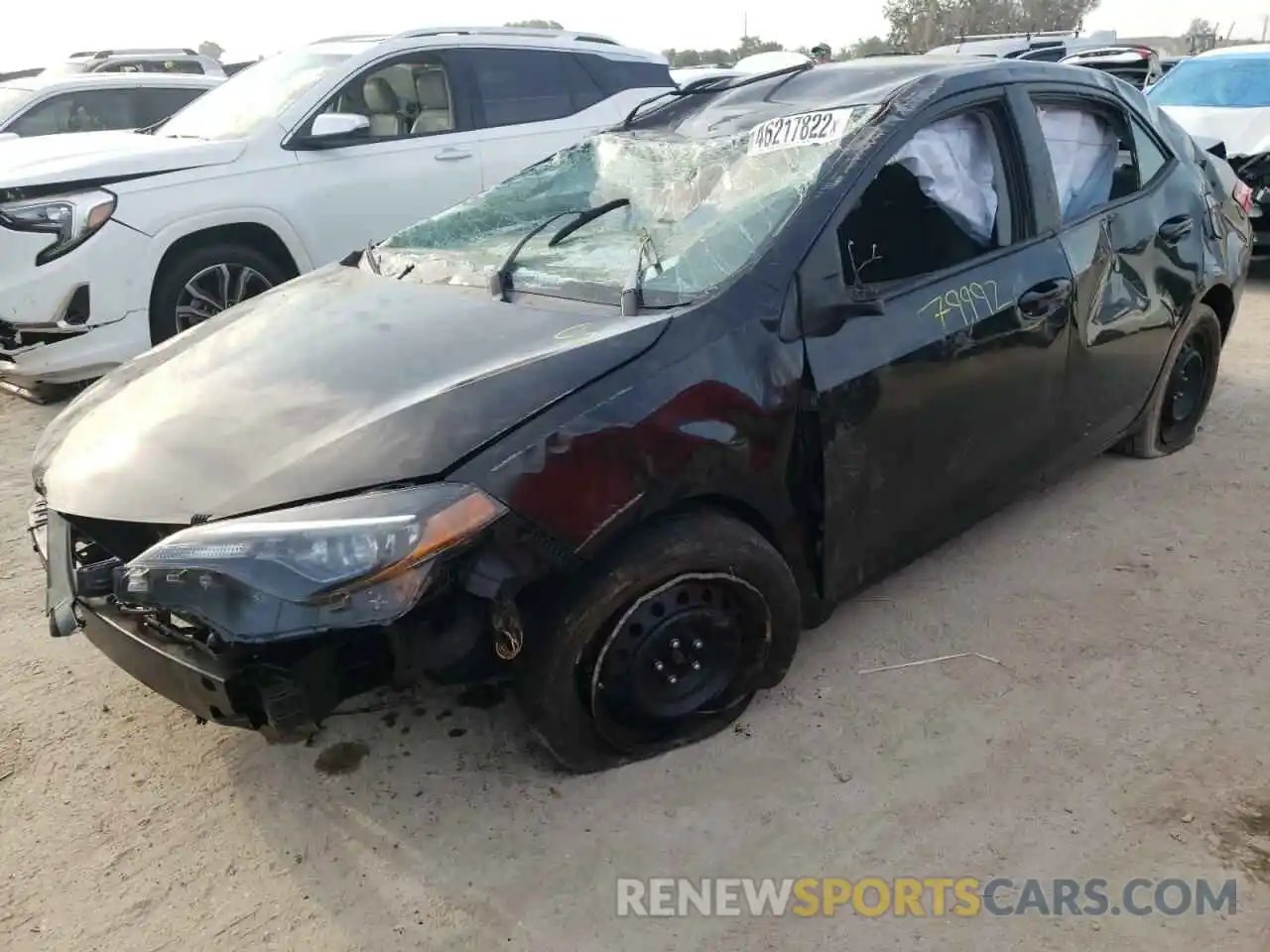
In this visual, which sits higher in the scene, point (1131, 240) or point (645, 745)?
point (1131, 240)

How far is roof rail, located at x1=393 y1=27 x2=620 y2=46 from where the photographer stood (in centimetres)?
618

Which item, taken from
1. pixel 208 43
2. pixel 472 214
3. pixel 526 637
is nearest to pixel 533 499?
pixel 526 637

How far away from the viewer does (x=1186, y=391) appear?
438 centimetres

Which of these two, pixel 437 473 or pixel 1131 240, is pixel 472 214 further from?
pixel 1131 240

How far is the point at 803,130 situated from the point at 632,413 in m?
1.14

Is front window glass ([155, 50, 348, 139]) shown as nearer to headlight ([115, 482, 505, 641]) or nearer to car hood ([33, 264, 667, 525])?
car hood ([33, 264, 667, 525])

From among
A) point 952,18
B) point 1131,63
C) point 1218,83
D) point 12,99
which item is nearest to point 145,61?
point 12,99

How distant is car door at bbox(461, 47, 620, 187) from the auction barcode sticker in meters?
3.51

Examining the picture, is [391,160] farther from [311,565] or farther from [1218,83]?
[1218,83]

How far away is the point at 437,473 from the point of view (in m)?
2.10

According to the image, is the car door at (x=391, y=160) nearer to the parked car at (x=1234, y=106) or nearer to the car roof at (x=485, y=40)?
the car roof at (x=485, y=40)

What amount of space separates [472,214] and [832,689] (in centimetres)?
196

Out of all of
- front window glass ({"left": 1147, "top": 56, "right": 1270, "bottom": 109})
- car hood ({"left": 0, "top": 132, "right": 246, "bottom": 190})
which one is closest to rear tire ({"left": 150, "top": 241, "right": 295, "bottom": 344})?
car hood ({"left": 0, "top": 132, "right": 246, "bottom": 190})

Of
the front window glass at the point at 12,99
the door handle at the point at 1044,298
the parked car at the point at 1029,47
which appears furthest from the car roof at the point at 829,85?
the parked car at the point at 1029,47
